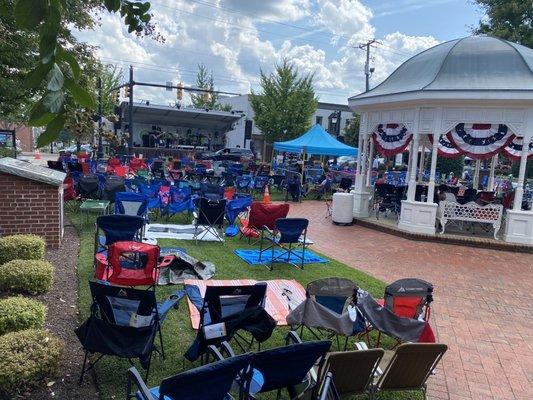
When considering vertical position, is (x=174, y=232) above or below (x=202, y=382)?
below

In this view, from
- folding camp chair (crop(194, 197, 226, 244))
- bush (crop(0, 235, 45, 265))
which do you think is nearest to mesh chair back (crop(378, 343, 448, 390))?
bush (crop(0, 235, 45, 265))

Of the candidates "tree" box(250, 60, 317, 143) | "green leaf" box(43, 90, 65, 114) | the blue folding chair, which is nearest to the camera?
"green leaf" box(43, 90, 65, 114)

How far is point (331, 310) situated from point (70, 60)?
377cm

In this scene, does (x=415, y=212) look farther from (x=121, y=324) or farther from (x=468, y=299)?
(x=121, y=324)

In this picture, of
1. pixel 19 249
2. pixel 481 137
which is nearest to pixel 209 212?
pixel 19 249

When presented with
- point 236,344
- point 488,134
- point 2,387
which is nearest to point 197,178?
point 488,134

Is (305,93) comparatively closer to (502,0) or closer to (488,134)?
(502,0)

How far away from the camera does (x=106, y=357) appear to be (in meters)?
4.09

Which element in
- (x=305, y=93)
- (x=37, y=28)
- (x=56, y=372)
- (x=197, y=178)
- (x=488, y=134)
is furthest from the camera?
(x=305, y=93)

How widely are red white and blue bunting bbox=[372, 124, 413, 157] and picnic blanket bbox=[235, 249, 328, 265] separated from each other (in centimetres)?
482

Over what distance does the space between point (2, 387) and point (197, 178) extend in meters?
12.9

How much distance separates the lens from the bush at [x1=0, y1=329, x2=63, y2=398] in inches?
128

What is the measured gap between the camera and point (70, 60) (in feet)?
4.33

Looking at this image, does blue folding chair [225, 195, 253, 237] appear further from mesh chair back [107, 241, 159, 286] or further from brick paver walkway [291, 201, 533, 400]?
mesh chair back [107, 241, 159, 286]
